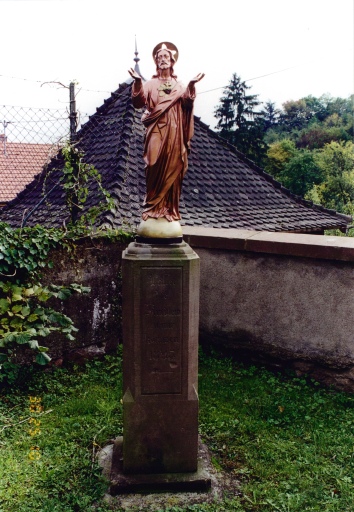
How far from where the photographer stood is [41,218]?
26.1ft

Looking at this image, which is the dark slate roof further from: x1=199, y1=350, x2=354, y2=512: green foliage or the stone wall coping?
x1=199, y1=350, x2=354, y2=512: green foliage

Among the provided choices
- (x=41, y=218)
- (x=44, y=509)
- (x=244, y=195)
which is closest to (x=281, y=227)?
(x=244, y=195)

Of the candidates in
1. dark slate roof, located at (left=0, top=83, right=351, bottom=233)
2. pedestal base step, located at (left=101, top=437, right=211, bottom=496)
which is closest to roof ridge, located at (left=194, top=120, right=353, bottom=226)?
dark slate roof, located at (left=0, top=83, right=351, bottom=233)

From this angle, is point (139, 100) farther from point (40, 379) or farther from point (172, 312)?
point (40, 379)

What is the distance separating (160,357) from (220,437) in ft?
4.21

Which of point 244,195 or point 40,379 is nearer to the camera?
point 40,379

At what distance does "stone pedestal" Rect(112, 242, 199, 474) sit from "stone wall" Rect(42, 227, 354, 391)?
2028mm

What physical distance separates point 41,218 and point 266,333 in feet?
14.8

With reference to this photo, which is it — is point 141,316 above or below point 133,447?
above

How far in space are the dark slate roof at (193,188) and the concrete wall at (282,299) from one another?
6.30 ft

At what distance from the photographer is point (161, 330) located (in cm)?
344

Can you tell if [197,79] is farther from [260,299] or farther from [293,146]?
[293,146]

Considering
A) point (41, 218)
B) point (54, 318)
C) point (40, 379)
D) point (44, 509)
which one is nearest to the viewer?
point (44, 509)

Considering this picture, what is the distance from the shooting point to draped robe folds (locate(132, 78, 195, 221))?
333 centimetres
